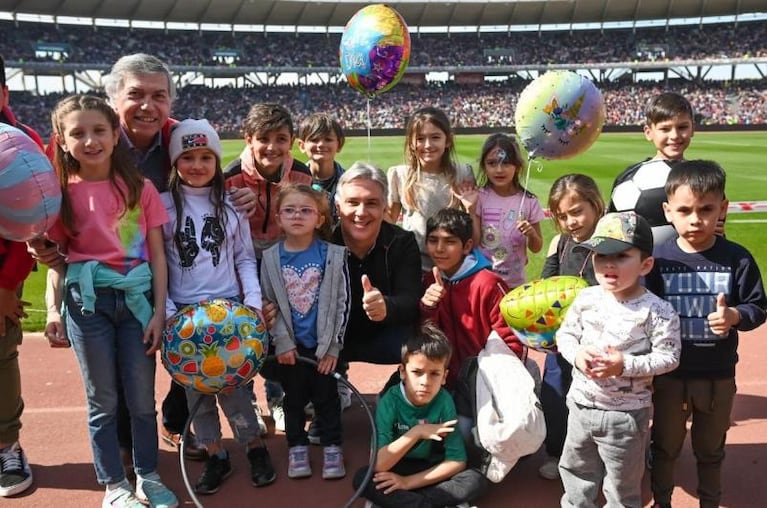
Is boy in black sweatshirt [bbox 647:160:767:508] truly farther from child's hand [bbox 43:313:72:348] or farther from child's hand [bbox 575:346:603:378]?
child's hand [bbox 43:313:72:348]

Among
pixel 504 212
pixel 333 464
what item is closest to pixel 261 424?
pixel 333 464

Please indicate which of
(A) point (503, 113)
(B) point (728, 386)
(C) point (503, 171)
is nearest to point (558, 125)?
(C) point (503, 171)

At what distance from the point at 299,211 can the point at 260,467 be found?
152 centimetres

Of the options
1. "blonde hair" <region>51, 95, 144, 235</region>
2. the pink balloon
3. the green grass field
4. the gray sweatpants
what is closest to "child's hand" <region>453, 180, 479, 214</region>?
the green grass field

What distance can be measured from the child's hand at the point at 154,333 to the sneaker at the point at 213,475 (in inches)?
Result: 31.3

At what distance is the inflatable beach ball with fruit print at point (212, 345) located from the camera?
3.05m

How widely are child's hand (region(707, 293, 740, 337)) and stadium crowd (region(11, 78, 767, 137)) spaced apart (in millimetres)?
41076

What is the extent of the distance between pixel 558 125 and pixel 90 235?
3.11 meters

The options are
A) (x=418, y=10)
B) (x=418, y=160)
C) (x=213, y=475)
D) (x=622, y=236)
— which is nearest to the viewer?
(x=622, y=236)

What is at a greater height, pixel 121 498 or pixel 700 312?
pixel 700 312

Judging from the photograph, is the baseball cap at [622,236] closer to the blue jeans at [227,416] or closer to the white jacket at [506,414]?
the white jacket at [506,414]

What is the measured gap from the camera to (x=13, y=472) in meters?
3.51

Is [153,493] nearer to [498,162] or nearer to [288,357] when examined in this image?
[288,357]

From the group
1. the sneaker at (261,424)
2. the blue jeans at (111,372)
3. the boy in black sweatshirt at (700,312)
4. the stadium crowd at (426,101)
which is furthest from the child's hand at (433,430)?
the stadium crowd at (426,101)
